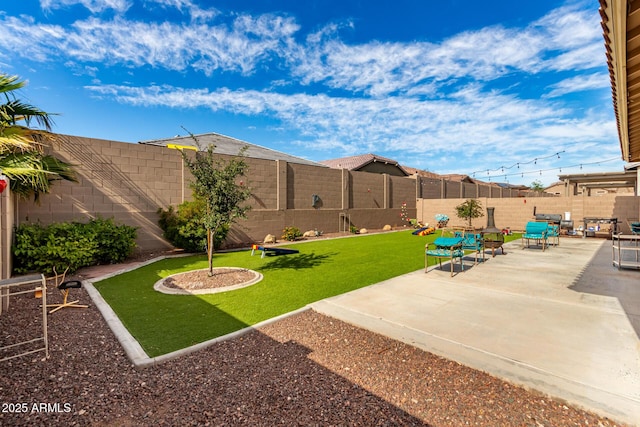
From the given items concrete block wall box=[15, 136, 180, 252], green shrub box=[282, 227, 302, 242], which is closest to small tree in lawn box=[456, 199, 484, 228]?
green shrub box=[282, 227, 302, 242]

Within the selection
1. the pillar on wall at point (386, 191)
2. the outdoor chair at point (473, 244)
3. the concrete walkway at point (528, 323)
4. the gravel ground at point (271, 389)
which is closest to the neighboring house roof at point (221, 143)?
the pillar on wall at point (386, 191)

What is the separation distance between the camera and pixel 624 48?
8.82 feet

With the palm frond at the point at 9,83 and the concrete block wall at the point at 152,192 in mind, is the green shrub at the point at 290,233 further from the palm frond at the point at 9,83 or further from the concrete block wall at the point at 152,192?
the palm frond at the point at 9,83

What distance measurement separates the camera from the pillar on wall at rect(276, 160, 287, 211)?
15484mm

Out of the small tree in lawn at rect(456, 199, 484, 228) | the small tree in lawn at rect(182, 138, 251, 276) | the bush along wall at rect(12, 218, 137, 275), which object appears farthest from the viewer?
the small tree in lawn at rect(456, 199, 484, 228)

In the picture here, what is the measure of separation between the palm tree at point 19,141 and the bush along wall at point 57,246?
117 cm

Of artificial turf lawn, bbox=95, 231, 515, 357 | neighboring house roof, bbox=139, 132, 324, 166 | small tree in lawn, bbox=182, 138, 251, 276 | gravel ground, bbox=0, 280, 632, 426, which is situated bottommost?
artificial turf lawn, bbox=95, 231, 515, 357

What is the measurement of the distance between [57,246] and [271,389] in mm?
7531

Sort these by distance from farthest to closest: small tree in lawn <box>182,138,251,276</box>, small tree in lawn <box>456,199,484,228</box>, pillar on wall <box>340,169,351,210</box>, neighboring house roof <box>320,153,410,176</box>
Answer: neighboring house roof <box>320,153,410,176</box> → pillar on wall <box>340,169,351,210</box> → small tree in lawn <box>456,199,484,228</box> → small tree in lawn <box>182,138,251,276</box>

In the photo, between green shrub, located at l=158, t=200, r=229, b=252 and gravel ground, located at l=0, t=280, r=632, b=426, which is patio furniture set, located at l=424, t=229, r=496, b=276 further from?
green shrub, located at l=158, t=200, r=229, b=252

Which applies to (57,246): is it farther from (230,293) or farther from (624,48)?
(624,48)

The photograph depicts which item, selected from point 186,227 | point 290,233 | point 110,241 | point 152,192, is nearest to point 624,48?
point 110,241

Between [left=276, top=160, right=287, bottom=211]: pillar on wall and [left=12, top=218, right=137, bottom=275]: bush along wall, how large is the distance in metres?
8.25

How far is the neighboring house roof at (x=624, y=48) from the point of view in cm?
224
